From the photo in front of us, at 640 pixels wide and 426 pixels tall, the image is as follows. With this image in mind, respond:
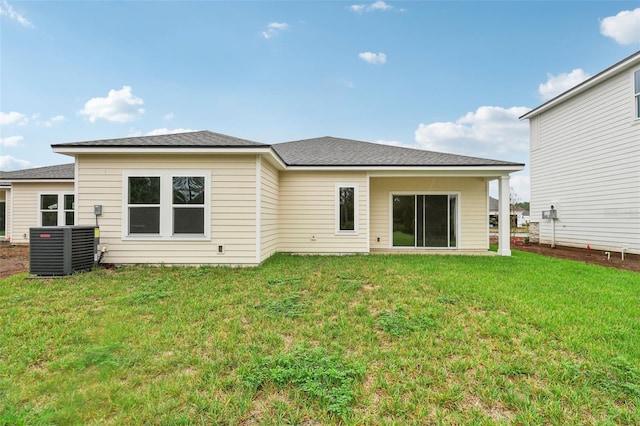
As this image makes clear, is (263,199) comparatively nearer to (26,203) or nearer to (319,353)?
(319,353)

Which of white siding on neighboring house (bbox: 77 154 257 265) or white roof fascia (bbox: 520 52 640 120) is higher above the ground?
white roof fascia (bbox: 520 52 640 120)

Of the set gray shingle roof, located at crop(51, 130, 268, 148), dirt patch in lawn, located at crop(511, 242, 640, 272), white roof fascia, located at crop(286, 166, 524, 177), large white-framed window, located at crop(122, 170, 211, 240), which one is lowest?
dirt patch in lawn, located at crop(511, 242, 640, 272)

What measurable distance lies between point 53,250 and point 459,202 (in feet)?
36.1

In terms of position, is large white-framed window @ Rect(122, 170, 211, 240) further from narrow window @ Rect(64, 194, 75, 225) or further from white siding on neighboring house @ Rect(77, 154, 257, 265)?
narrow window @ Rect(64, 194, 75, 225)

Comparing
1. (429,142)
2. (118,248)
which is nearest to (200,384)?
(118,248)

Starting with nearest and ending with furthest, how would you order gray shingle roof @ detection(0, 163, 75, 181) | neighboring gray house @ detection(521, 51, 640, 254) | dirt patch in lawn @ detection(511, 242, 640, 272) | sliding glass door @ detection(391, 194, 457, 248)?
dirt patch in lawn @ detection(511, 242, 640, 272)
neighboring gray house @ detection(521, 51, 640, 254)
sliding glass door @ detection(391, 194, 457, 248)
gray shingle roof @ detection(0, 163, 75, 181)

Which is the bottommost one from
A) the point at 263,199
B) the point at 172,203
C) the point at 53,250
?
the point at 53,250

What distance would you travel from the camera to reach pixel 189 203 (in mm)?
6898

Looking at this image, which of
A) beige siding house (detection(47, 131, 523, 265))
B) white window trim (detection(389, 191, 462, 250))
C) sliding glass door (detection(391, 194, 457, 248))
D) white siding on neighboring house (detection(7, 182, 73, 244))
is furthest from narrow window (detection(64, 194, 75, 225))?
sliding glass door (detection(391, 194, 457, 248))

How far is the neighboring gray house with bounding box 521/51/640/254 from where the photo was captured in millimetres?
9078

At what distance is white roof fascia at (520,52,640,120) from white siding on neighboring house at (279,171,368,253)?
332 inches

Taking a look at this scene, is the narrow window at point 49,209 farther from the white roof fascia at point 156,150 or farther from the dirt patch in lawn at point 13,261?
the white roof fascia at point 156,150

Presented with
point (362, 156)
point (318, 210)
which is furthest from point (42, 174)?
point (362, 156)

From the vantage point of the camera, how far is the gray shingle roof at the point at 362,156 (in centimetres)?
877
